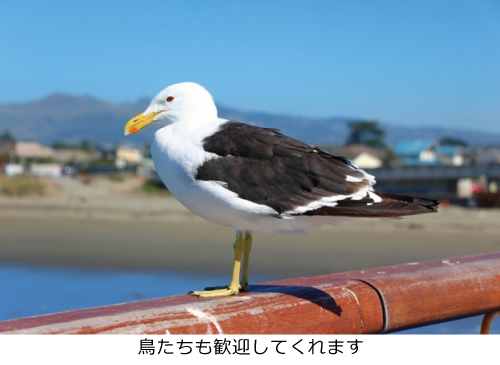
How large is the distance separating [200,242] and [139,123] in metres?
13.4

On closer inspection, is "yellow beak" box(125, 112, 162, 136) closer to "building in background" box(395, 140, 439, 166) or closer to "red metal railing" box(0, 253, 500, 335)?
"red metal railing" box(0, 253, 500, 335)

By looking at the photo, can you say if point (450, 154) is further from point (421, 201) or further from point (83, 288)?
point (421, 201)

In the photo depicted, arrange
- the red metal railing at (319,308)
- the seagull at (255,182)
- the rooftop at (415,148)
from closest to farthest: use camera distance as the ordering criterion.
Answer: the red metal railing at (319,308), the seagull at (255,182), the rooftop at (415,148)

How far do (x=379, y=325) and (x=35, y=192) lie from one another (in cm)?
2892

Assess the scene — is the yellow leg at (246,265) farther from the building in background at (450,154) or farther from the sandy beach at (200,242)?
the building in background at (450,154)

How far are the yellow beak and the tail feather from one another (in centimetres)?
92

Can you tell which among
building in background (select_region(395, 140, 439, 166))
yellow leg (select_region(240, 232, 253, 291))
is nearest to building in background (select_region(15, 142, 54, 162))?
building in background (select_region(395, 140, 439, 166))

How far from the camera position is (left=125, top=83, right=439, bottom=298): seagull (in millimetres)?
2488

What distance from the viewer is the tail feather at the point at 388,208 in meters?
2.28

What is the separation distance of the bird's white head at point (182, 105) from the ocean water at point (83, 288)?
5076 millimetres

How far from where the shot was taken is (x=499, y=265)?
2.56 metres

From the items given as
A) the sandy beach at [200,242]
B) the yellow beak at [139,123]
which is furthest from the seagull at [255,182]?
the sandy beach at [200,242]
